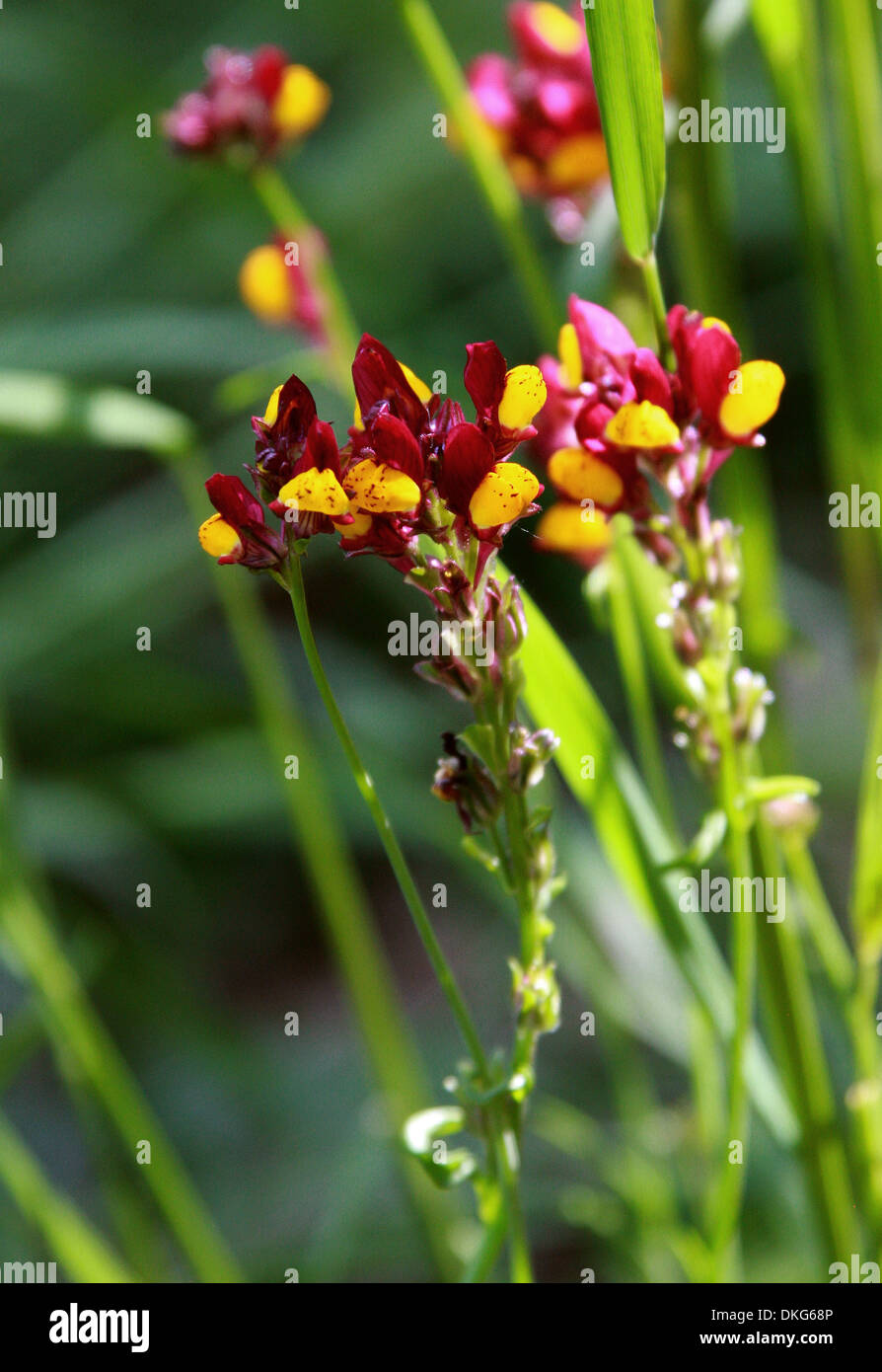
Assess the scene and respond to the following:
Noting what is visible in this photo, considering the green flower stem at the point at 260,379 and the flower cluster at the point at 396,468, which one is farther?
the green flower stem at the point at 260,379

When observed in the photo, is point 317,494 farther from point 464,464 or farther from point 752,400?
point 752,400

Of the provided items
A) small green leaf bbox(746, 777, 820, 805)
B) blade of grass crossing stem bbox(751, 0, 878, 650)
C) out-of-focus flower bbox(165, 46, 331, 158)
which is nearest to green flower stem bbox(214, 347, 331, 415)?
out-of-focus flower bbox(165, 46, 331, 158)

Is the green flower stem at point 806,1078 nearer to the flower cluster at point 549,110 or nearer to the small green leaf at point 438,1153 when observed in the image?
the small green leaf at point 438,1153

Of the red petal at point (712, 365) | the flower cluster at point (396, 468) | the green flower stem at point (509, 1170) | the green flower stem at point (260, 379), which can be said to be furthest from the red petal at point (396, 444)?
the green flower stem at point (260, 379)

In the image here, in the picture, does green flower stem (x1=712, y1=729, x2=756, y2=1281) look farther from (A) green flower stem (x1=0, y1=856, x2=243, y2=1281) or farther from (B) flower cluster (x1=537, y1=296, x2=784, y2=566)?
(A) green flower stem (x1=0, y1=856, x2=243, y2=1281)

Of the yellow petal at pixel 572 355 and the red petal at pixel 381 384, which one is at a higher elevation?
the yellow petal at pixel 572 355

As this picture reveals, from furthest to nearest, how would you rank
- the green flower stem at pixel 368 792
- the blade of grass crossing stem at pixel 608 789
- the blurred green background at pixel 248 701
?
the blurred green background at pixel 248 701 < the blade of grass crossing stem at pixel 608 789 < the green flower stem at pixel 368 792

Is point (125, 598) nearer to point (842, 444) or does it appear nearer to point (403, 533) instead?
point (842, 444)

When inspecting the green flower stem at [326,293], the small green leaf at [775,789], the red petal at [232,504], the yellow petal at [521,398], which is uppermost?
the green flower stem at [326,293]
